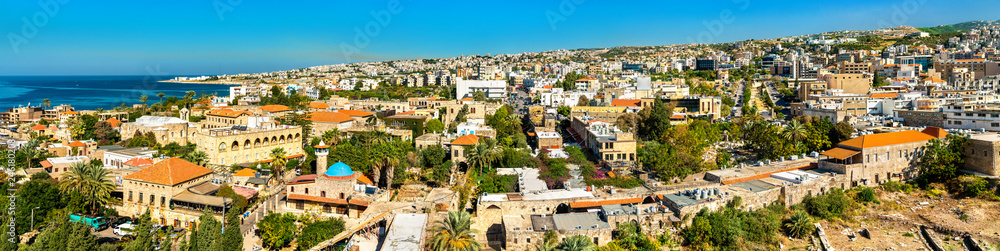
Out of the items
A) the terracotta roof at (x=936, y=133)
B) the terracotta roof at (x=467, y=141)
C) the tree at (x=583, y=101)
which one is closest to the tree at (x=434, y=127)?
the terracotta roof at (x=467, y=141)

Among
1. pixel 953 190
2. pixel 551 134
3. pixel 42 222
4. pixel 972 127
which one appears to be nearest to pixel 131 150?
pixel 42 222

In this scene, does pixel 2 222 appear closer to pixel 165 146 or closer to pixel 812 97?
pixel 165 146

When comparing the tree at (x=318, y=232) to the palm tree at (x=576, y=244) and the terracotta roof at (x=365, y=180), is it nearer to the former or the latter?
the terracotta roof at (x=365, y=180)

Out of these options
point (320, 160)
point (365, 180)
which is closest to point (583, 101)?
point (320, 160)

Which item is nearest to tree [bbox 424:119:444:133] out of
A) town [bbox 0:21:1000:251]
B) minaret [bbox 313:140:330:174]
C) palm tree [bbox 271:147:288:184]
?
town [bbox 0:21:1000:251]

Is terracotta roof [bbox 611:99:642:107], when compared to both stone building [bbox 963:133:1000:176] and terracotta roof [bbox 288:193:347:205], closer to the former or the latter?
stone building [bbox 963:133:1000:176]

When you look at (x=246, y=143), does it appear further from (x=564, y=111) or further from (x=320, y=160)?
(x=564, y=111)

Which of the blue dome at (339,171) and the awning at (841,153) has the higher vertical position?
the awning at (841,153)

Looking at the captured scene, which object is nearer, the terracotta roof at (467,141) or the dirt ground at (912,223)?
the dirt ground at (912,223)
